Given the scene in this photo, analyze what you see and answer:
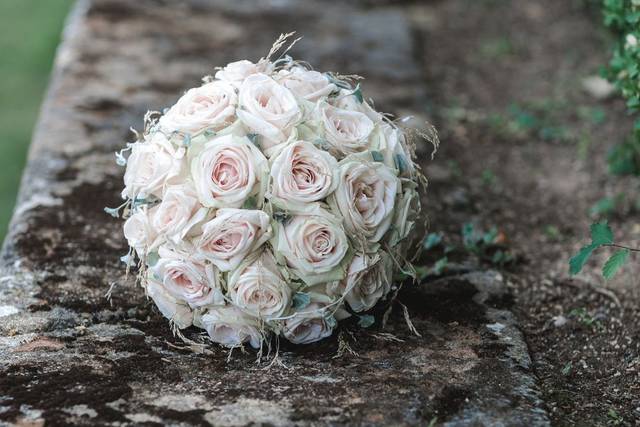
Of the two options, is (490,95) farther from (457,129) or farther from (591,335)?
(591,335)

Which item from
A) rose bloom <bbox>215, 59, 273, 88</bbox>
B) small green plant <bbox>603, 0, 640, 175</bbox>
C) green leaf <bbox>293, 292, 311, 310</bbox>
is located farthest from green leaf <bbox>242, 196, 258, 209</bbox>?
small green plant <bbox>603, 0, 640, 175</bbox>

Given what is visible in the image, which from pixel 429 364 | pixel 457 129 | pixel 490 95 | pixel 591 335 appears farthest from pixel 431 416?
pixel 490 95

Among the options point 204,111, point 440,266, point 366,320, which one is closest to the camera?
point 204,111

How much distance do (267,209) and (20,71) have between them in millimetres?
4004

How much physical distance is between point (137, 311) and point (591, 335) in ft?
4.01

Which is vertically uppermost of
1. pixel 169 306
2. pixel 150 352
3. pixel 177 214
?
pixel 177 214

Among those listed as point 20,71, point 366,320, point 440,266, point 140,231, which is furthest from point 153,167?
point 20,71

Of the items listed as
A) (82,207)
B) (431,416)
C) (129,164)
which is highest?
(129,164)

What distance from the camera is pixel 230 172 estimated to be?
2039mm

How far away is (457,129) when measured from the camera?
4.14 meters

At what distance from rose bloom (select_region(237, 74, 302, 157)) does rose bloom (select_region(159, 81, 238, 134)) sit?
0.03 m

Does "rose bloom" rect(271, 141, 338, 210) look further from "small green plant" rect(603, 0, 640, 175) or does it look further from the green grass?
the green grass

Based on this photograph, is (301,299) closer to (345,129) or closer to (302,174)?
(302,174)

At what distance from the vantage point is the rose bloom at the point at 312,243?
6.64 feet
